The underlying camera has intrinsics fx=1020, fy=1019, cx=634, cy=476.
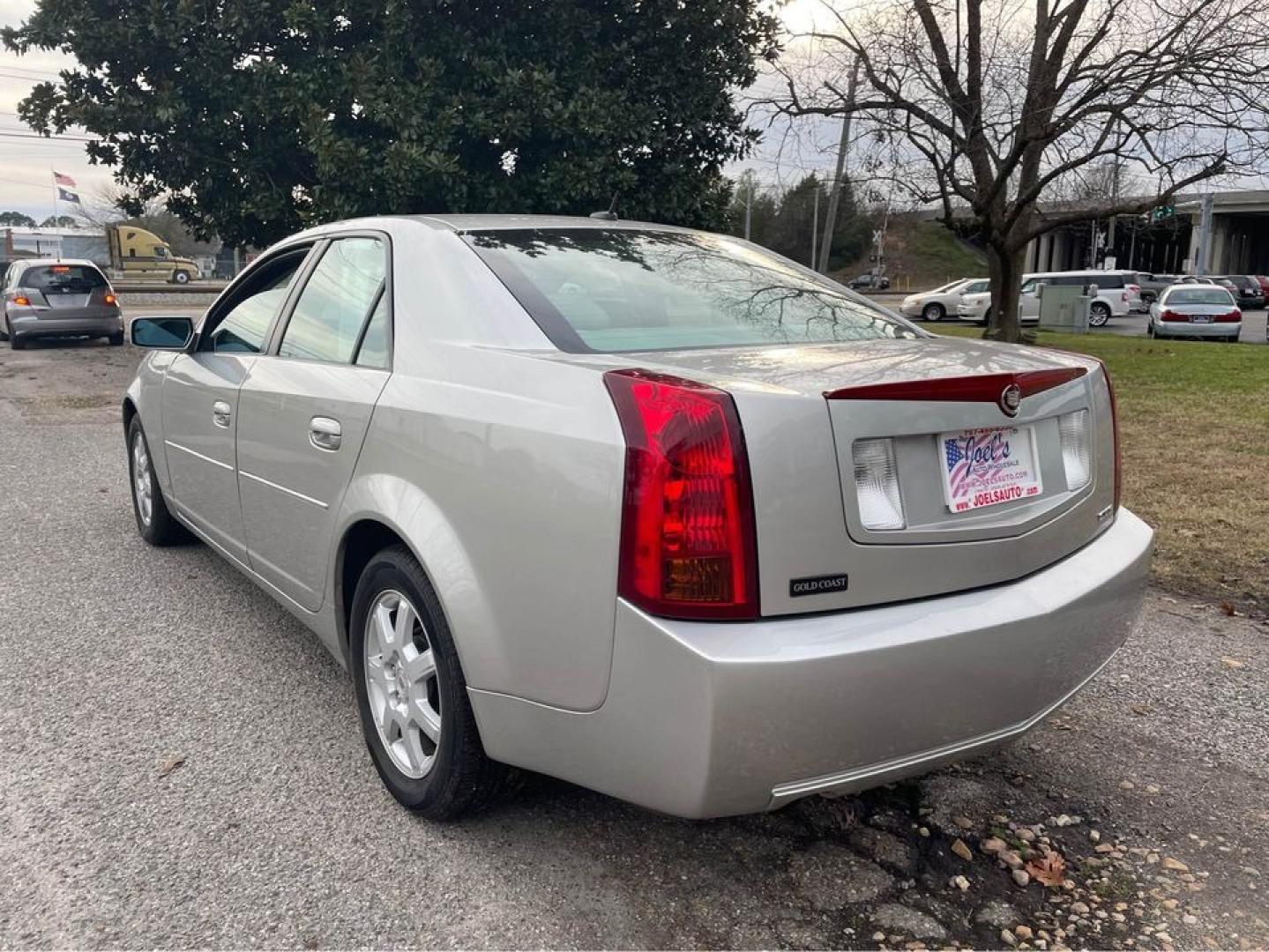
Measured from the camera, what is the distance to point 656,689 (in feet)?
6.60

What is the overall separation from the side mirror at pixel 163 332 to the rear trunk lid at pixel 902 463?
2896 millimetres

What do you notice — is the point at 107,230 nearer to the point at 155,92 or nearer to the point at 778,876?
the point at 155,92

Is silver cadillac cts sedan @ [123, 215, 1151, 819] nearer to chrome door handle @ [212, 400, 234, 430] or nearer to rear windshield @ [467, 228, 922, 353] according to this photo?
rear windshield @ [467, 228, 922, 353]

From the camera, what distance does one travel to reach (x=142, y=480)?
5.26 meters

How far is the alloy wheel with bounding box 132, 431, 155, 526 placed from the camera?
16.7 ft

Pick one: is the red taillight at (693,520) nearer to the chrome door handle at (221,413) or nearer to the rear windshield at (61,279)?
the chrome door handle at (221,413)

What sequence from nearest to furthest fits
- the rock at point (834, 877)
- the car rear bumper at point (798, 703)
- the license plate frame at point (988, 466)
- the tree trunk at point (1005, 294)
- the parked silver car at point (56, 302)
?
1. the car rear bumper at point (798, 703)
2. the license plate frame at point (988, 466)
3. the rock at point (834, 877)
4. the parked silver car at point (56, 302)
5. the tree trunk at point (1005, 294)

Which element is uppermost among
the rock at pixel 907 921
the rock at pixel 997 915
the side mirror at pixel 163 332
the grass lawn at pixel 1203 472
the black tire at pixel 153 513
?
the side mirror at pixel 163 332

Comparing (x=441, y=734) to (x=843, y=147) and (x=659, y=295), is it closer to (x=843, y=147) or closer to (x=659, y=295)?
(x=659, y=295)

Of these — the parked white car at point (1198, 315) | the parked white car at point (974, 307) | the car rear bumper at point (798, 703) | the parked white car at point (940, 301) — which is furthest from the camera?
the parked white car at point (940, 301)

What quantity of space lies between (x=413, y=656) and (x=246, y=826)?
62cm

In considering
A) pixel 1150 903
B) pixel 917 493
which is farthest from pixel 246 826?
pixel 1150 903

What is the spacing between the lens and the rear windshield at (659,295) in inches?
106

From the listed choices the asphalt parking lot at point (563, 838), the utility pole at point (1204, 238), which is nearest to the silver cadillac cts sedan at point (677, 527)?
the asphalt parking lot at point (563, 838)
